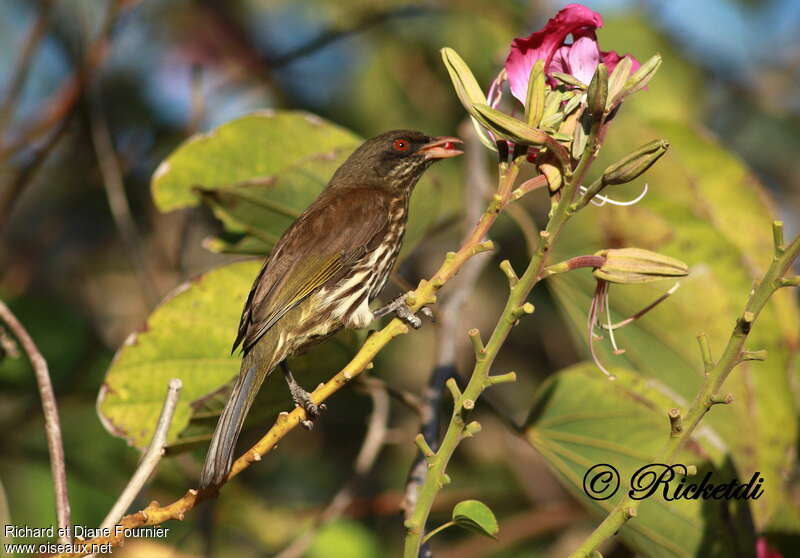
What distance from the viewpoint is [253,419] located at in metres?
2.65

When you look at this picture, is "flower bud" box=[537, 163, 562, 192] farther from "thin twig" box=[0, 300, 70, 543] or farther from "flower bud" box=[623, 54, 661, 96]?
"thin twig" box=[0, 300, 70, 543]

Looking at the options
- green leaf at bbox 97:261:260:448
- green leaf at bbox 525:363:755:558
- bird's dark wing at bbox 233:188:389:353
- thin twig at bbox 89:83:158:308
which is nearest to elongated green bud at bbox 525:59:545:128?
green leaf at bbox 525:363:755:558

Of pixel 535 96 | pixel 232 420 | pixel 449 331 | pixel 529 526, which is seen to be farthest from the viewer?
pixel 529 526

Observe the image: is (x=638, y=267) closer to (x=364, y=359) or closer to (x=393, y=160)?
(x=364, y=359)

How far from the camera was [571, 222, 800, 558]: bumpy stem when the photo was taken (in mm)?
→ 1623

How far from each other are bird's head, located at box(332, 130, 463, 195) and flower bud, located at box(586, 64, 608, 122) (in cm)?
184

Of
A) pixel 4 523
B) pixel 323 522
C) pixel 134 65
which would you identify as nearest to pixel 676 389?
pixel 323 522

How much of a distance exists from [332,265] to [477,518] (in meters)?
1.58

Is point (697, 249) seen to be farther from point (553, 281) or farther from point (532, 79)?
point (532, 79)

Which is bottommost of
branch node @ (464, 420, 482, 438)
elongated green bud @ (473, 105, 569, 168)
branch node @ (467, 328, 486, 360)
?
branch node @ (464, 420, 482, 438)

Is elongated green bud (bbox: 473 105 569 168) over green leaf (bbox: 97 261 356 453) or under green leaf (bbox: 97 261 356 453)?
over

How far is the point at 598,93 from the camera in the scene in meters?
1.64

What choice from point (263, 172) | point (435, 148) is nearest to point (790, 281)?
point (263, 172)

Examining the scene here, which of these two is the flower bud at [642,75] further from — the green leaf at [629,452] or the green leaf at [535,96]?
the green leaf at [629,452]
